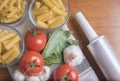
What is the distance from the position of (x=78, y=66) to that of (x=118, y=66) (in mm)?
129

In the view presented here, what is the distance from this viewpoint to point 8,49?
2.94ft

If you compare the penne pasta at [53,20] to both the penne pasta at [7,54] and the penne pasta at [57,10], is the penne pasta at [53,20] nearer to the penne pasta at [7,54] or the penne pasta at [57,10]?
the penne pasta at [57,10]

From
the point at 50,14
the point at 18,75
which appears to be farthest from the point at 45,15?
the point at 18,75

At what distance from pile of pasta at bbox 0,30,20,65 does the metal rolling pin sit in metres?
0.24

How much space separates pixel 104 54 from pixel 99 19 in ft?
0.57

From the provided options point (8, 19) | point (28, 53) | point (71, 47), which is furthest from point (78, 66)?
point (8, 19)

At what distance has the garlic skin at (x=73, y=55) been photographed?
0.91 meters

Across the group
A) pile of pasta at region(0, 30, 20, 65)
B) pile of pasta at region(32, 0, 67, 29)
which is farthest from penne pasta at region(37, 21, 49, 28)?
pile of pasta at region(0, 30, 20, 65)

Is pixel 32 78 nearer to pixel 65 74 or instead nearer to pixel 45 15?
pixel 65 74

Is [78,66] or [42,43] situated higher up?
[42,43]

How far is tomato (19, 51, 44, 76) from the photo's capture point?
34.1 inches

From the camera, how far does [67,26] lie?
104 cm

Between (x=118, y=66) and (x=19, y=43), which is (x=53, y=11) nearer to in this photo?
(x=19, y=43)

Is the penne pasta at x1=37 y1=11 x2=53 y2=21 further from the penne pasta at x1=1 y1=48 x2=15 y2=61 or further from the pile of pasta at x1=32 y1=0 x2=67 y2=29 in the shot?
the penne pasta at x1=1 y1=48 x2=15 y2=61
